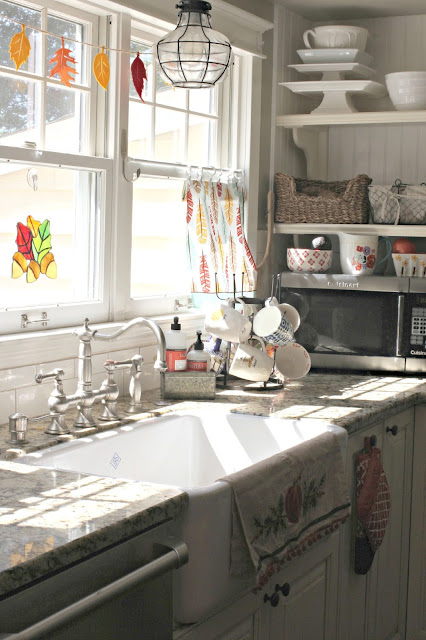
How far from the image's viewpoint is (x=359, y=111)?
3.92 m

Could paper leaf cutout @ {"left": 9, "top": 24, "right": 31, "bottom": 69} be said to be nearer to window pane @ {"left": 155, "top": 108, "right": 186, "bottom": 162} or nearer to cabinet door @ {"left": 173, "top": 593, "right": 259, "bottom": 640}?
window pane @ {"left": 155, "top": 108, "right": 186, "bottom": 162}

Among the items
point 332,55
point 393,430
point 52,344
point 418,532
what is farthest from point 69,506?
point 332,55

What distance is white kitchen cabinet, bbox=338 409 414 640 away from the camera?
2.75 meters

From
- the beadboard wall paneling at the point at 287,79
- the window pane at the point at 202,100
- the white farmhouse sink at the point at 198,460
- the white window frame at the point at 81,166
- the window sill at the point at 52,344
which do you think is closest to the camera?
the white farmhouse sink at the point at 198,460

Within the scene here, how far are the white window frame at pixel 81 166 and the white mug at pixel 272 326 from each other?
512 mm

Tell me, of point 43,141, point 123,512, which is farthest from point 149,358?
point 123,512

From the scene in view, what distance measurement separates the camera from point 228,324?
9.95 feet

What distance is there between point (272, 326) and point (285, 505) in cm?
97

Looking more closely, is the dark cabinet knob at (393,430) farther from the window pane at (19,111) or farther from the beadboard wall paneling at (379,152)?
the window pane at (19,111)

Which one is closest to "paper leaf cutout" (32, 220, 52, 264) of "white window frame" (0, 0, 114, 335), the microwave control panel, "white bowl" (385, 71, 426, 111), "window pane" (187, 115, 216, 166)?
"white window frame" (0, 0, 114, 335)

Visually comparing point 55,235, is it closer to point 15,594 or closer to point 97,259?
point 97,259

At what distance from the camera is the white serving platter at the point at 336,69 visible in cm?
360

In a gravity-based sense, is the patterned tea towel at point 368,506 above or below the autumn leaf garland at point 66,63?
below

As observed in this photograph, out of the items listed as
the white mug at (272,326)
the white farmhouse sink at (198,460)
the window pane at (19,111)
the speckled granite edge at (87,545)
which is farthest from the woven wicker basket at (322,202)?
the speckled granite edge at (87,545)
